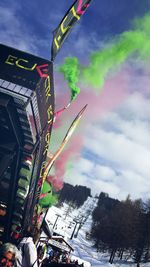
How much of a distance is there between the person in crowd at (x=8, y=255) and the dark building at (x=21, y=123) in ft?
30.6

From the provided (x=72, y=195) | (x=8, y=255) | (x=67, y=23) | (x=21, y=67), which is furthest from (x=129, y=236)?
(x=72, y=195)

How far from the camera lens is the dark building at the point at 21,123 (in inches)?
537

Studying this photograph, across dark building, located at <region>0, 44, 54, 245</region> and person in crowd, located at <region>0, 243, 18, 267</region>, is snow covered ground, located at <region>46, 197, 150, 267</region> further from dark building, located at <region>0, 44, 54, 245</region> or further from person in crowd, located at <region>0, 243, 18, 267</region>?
person in crowd, located at <region>0, 243, 18, 267</region>

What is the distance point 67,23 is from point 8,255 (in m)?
11.8

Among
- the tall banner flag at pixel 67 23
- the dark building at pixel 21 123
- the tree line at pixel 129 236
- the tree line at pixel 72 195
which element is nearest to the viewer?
the tall banner flag at pixel 67 23

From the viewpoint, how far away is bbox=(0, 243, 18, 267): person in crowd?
405 centimetres

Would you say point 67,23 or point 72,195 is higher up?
point 67,23

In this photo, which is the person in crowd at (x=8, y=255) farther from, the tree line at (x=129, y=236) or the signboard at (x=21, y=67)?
the tree line at (x=129, y=236)

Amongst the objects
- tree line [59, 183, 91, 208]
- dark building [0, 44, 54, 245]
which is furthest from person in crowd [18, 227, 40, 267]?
tree line [59, 183, 91, 208]

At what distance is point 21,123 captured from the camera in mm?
14141

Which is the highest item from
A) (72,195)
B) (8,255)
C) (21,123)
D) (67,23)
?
(67,23)

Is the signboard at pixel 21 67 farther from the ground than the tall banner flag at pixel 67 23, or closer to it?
closer to it

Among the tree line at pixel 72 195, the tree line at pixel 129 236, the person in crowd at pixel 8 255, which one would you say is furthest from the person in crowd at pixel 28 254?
the tree line at pixel 72 195

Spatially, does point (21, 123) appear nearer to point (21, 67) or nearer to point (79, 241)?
point (21, 67)
